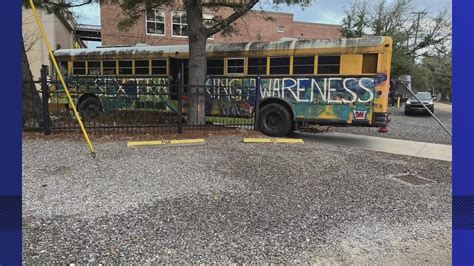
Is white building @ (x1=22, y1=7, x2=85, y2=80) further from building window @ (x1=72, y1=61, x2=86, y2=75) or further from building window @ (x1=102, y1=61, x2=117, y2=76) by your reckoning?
building window @ (x1=102, y1=61, x2=117, y2=76)

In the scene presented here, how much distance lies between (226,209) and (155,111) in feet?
22.3

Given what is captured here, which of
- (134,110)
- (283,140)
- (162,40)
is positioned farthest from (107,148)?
(162,40)

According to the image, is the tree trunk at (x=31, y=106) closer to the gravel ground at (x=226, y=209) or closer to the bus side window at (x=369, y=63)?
the gravel ground at (x=226, y=209)

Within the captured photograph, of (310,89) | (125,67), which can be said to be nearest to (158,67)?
(125,67)

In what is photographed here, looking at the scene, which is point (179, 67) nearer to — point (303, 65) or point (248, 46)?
point (248, 46)

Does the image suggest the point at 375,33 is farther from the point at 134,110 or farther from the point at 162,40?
the point at 134,110

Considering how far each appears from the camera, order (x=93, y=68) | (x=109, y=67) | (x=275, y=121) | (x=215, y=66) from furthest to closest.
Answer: (x=93, y=68)
(x=109, y=67)
(x=215, y=66)
(x=275, y=121)

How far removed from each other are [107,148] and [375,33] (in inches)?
1014

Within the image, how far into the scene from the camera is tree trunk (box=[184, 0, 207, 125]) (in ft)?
32.4

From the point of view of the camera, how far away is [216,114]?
36.0ft

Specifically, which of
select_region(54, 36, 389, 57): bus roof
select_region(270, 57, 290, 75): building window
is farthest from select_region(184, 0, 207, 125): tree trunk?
select_region(270, 57, 290, 75): building window

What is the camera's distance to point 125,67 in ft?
41.2

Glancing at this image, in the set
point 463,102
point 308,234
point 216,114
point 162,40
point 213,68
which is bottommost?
point 308,234

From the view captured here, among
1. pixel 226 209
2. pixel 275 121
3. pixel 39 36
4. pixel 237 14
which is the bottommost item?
pixel 226 209
